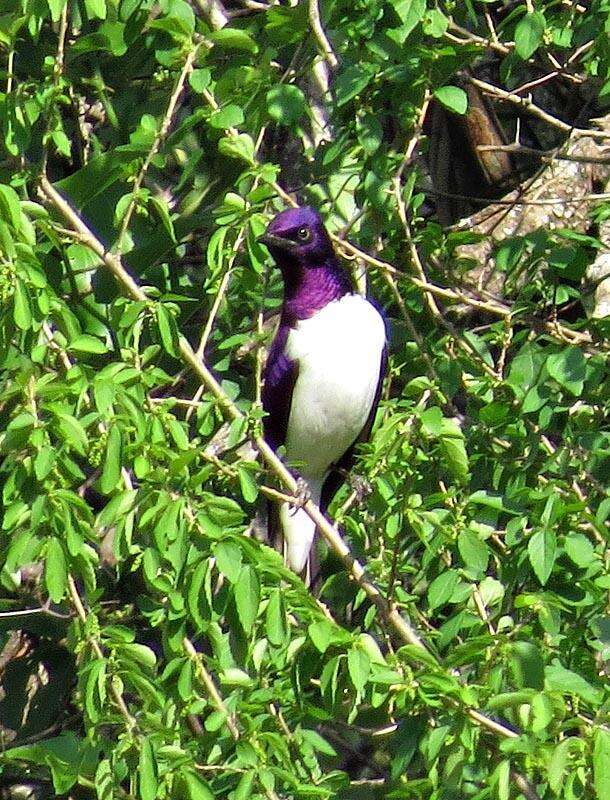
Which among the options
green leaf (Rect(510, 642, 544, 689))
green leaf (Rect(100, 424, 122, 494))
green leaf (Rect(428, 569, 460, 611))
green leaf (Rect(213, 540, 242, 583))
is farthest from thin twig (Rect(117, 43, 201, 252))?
green leaf (Rect(510, 642, 544, 689))

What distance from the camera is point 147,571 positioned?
3.36 meters

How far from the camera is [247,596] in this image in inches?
126

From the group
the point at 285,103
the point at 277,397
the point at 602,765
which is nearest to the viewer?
the point at 602,765

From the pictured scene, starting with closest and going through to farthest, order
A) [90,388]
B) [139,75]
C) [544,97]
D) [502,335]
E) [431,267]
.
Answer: [90,388]
[502,335]
[431,267]
[139,75]
[544,97]

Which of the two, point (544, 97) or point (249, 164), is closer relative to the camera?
point (249, 164)

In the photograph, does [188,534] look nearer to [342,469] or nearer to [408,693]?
[408,693]

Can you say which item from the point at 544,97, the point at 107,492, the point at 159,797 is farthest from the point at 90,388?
the point at 544,97

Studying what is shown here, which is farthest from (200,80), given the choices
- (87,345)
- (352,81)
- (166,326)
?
(87,345)

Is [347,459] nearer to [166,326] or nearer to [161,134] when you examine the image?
[161,134]

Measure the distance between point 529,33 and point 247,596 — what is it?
67.6 inches

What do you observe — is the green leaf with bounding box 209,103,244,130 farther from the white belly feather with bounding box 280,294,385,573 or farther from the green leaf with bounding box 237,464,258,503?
the white belly feather with bounding box 280,294,385,573

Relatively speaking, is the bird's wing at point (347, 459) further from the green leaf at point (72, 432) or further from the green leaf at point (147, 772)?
the green leaf at point (147, 772)

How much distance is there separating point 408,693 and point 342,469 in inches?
97.9

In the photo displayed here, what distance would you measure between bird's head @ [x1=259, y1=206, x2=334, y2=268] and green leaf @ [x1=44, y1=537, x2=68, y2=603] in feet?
5.47
